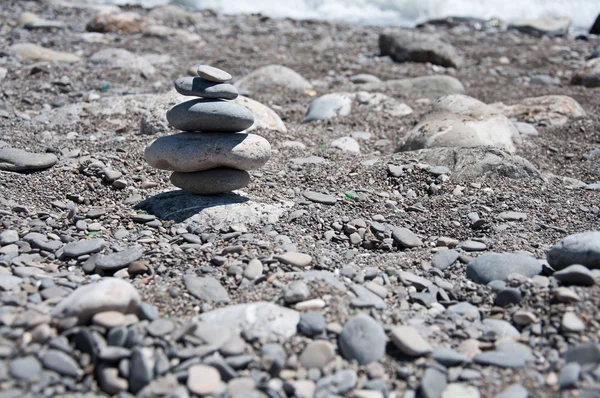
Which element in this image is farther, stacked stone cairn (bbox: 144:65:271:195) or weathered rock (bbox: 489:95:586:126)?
weathered rock (bbox: 489:95:586:126)

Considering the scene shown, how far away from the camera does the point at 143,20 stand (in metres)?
12.9

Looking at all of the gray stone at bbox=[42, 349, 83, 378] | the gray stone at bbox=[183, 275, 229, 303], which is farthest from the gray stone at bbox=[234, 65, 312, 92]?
the gray stone at bbox=[42, 349, 83, 378]

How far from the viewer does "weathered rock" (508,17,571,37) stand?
1591cm

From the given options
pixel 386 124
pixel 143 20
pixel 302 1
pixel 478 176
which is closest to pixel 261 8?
pixel 302 1

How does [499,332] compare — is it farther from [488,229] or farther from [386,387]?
[488,229]

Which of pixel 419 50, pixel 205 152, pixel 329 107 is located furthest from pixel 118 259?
pixel 419 50

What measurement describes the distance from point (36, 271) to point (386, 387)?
85.2 inches

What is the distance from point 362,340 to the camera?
2.98 meters

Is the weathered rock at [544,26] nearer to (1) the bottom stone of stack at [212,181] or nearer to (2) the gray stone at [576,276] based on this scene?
(1) the bottom stone of stack at [212,181]

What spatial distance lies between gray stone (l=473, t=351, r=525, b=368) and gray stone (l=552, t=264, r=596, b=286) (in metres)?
0.74

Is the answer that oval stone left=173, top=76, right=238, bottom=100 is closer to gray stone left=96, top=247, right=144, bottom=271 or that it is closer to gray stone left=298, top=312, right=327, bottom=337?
gray stone left=96, top=247, right=144, bottom=271

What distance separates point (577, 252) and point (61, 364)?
9.24ft

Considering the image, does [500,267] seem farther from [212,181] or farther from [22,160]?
[22,160]

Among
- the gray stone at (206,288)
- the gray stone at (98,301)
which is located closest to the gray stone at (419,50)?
the gray stone at (206,288)
